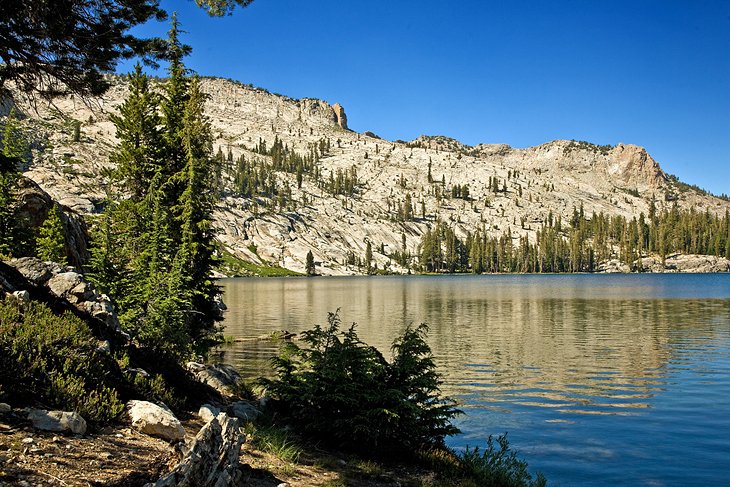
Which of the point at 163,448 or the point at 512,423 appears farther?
the point at 512,423

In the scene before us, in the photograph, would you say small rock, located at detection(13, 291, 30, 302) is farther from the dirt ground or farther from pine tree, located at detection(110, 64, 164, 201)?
pine tree, located at detection(110, 64, 164, 201)

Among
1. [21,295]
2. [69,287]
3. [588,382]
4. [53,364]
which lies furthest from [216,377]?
[588,382]

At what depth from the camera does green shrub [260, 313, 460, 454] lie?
1323cm

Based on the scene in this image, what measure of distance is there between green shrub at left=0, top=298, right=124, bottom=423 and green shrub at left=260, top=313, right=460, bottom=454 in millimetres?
5482

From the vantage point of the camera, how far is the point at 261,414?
14.9 meters

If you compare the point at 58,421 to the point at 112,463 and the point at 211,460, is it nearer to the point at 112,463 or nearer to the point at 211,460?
the point at 112,463

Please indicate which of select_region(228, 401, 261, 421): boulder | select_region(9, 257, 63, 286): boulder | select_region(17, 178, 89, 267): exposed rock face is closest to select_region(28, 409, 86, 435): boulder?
select_region(228, 401, 261, 421): boulder

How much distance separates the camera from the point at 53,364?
388 inches

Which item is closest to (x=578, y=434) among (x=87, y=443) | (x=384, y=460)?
(x=384, y=460)

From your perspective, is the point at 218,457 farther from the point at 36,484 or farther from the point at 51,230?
the point at 51,230

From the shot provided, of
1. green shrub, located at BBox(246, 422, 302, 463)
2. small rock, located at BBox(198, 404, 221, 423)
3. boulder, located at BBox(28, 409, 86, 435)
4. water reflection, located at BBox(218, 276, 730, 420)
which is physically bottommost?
water reflection, located at BBox(218, 276, 730, 420)

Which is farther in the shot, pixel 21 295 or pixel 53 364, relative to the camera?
pixel 21 295

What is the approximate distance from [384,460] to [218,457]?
20.1ft

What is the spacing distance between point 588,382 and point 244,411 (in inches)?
851
